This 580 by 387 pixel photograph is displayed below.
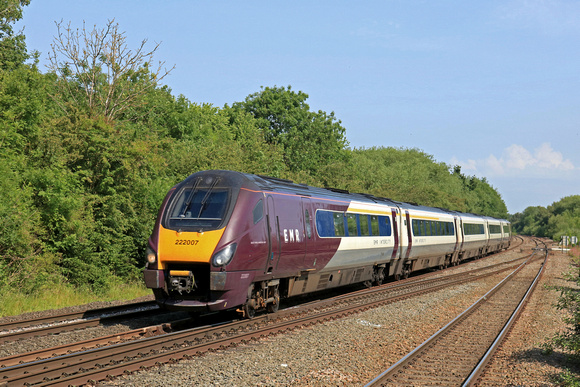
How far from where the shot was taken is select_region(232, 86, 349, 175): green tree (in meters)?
55.1

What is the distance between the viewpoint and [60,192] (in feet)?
58.9

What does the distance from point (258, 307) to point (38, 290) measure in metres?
7.78

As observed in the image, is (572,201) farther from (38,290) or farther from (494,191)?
(38,290)

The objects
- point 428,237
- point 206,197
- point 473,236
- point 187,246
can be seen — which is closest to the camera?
point 187,246

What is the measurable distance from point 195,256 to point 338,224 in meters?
6.41

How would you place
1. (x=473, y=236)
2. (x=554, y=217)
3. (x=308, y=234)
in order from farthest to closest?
(x=554, y=217), (x=473, y=236), (x=308, y=234)

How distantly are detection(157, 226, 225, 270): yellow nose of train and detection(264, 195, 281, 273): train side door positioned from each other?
Result: 161cm

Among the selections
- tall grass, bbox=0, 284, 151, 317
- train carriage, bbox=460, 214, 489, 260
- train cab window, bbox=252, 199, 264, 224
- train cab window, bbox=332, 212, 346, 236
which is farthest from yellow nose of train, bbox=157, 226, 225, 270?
train carriage, bbox=460, 214, 489, 260

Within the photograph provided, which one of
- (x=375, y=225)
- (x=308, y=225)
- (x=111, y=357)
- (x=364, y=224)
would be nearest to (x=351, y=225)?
(x=364, y=224)

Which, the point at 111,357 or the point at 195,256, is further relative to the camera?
the point at 195,256

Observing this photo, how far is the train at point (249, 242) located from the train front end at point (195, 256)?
21mm

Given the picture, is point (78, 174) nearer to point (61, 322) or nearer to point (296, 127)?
point (61, 322)

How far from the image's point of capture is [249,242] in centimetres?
1183

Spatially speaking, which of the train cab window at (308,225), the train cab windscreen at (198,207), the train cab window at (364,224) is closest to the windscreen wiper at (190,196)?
the train cab windscreen at (198,207)
